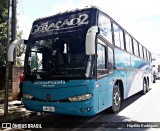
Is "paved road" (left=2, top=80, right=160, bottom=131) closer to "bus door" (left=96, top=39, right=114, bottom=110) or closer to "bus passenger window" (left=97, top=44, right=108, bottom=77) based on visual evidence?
"bus door" (left=96, top=39, right=114, bottom=110)

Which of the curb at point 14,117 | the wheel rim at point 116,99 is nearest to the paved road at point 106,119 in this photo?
the curb at point 14,117

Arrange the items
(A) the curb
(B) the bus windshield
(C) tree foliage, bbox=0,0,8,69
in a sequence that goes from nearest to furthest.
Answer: (B) the bus windshield, (A) the curb, (C) tree foliage, bbox=0,0,8,69

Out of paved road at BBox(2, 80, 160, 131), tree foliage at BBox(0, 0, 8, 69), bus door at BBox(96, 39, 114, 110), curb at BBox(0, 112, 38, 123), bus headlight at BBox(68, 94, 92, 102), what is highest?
tree foliage at BBox(0, 0, 8, 69)

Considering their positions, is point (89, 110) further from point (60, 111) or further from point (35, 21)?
point (35, 21)

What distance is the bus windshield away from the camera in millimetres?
6152

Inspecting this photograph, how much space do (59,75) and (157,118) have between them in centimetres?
354

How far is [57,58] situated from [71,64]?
0.48 m

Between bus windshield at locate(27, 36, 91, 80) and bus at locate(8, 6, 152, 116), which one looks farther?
Result: bus windshield at locate(27, 36, 91, 80)

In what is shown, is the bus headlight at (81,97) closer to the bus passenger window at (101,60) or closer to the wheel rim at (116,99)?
the bus passenger window at (101,60)

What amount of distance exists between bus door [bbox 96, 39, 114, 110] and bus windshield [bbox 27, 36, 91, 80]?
565mm

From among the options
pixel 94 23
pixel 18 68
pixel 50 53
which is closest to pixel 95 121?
pixel 50 53

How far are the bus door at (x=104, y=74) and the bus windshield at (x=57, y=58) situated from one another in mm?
565

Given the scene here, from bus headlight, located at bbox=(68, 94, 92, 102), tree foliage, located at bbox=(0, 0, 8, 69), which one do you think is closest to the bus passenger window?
bus headlight, located at bbox=(68, 94, 92, 102)

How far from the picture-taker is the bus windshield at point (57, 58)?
6152 mm
